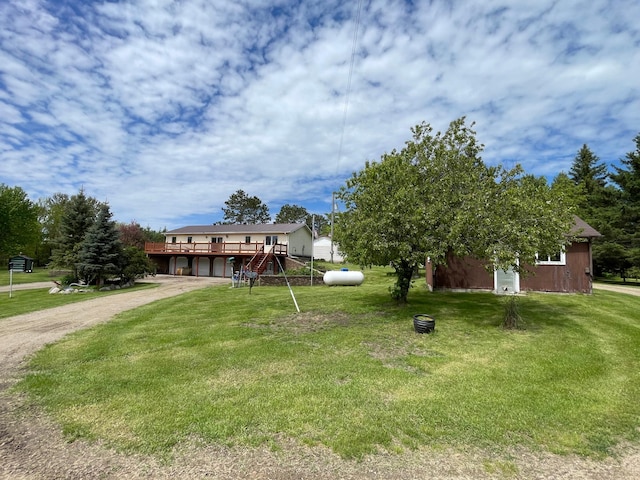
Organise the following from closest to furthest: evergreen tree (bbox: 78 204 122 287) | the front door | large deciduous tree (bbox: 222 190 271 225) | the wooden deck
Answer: the front door → evergreen tree (bbox: 78 204 122 287) → the wooden deck → large deciduous tree (bbox: 222 190 271 225)

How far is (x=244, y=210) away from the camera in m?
68.8

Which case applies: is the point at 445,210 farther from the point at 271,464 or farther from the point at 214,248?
the point at 214,248

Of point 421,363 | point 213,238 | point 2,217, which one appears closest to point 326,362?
point 421,363

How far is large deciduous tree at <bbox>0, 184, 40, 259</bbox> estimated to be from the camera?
41.9 m

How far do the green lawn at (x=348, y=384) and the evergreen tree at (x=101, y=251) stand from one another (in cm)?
1466

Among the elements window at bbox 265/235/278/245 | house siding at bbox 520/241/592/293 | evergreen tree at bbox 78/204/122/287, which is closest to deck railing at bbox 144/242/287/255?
window at bbox 265/235/278/245

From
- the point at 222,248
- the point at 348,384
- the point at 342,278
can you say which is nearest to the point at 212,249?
the point at 222,248

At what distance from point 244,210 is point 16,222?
34.4 meters

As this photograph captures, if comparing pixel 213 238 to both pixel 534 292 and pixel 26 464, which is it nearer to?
pixel 534 292

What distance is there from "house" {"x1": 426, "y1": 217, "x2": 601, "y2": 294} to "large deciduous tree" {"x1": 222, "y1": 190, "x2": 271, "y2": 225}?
180 feet

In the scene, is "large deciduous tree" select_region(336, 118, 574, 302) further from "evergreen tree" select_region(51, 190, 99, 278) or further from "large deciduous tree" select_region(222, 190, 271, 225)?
"large deciduous tree" select_region(222, 190, 271, 225)

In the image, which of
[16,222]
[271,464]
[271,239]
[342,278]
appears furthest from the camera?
[16,222]

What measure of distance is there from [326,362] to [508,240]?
6.13m

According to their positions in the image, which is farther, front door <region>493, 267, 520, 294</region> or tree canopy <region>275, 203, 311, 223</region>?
tree canopy <region>275, 203, 311, 223</region>
